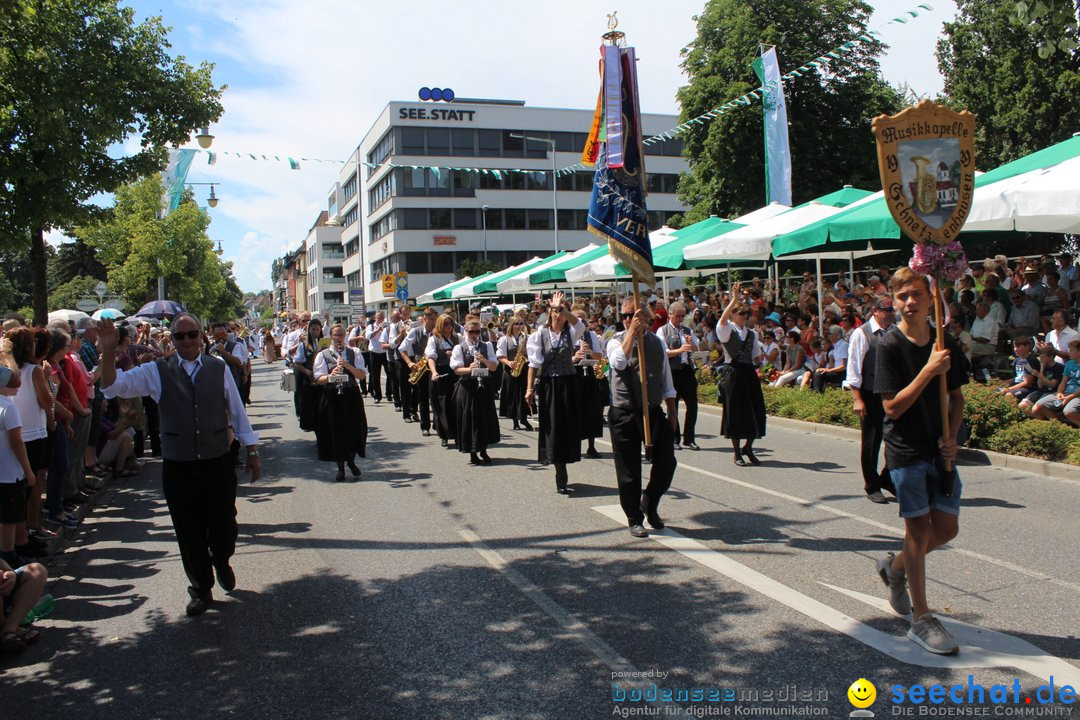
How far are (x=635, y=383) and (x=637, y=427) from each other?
375 millimetres

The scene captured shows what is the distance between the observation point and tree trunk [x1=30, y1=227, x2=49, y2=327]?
1215cm

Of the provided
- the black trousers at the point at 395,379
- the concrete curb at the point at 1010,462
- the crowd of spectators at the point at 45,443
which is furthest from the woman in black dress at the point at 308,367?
the concrete curb at the point at 1010,462

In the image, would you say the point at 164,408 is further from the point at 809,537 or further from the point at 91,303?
the point at 91,303

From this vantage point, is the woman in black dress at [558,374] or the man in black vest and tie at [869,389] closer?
the man in black vest and tie at [869,389]

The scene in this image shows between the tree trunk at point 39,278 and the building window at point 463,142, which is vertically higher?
the building window at point 463,142

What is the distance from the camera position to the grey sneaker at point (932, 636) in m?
4.13

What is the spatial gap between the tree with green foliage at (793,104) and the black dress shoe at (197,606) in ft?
98.6

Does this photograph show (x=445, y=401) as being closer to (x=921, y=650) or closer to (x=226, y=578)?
(x=226, y=578)

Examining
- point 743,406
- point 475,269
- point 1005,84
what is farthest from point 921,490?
point 475,269

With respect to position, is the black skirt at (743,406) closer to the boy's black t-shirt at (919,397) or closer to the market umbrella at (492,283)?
the boy's black t-shirt at (919,397)

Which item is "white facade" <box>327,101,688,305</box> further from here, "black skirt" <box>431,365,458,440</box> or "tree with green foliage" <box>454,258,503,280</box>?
A: "black skirt" <box>431,365,458,440</box>

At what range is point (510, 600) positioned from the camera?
524 cm

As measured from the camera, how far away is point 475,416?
409 inches

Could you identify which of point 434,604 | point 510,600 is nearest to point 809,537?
point 510,600
